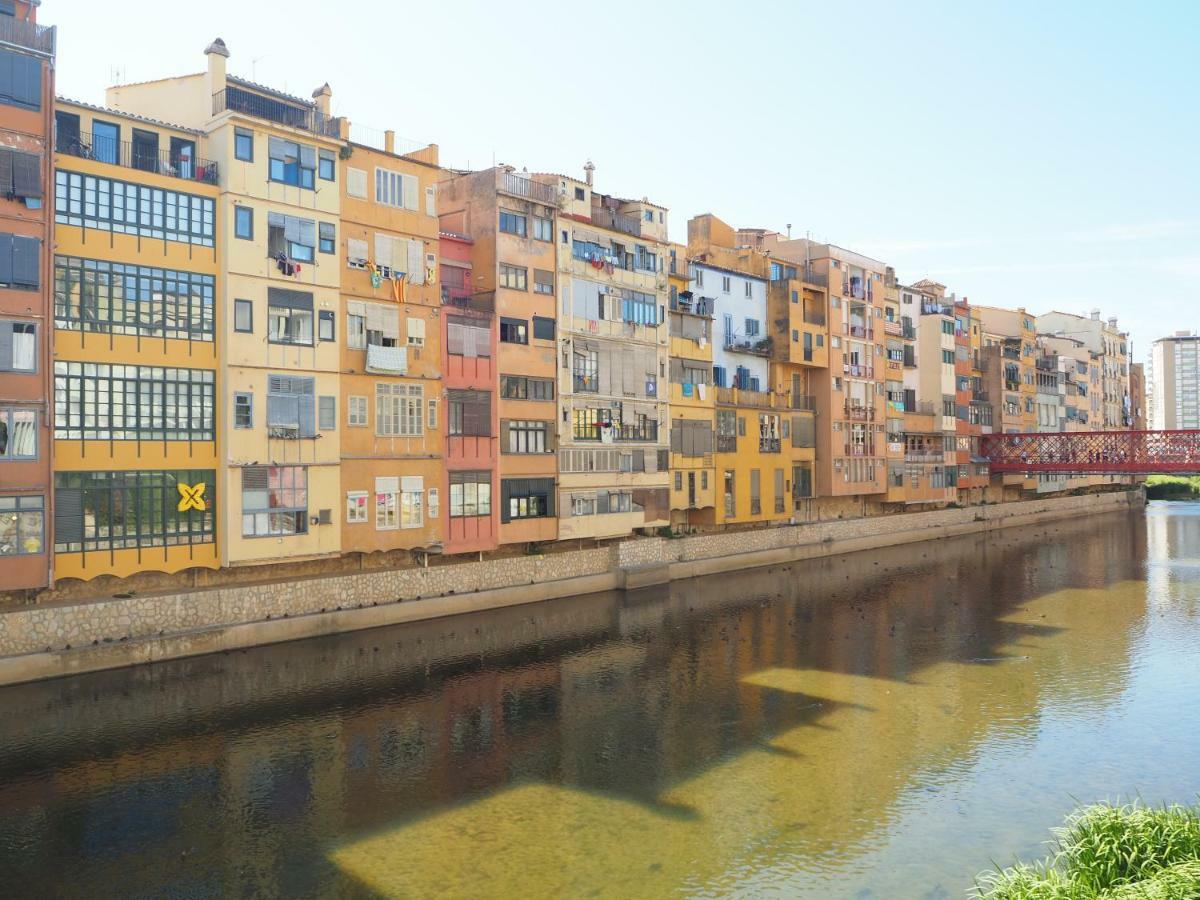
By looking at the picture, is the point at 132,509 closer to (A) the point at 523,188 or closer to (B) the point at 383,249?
(B) the point at 383,249

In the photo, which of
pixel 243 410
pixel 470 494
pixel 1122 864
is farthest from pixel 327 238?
pixel 1122 864

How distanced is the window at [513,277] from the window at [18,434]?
71.7ft

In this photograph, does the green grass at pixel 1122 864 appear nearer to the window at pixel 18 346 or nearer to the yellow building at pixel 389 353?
the yellow building at pixel 389 353

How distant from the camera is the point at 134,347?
33.7 m

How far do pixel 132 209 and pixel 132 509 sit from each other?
10.5 metres

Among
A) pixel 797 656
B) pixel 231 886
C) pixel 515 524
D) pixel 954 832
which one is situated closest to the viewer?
pixel 231 886

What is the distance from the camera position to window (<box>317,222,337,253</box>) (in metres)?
39.0

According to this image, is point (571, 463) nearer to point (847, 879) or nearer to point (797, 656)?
point (797, 656)

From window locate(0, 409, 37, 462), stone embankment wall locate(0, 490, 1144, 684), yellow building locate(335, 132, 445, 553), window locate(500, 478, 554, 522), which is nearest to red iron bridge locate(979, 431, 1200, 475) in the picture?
stone embankment wall locate(0, 490, 1144, 684)

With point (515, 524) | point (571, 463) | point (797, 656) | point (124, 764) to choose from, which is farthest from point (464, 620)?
point (124, 764)

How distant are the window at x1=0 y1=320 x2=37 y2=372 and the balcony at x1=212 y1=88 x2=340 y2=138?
11159 millimetres

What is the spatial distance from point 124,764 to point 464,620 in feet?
60.6

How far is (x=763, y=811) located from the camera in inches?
875

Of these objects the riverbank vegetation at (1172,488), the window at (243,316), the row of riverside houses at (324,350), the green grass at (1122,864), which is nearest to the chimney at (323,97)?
the row of riverside houses at (324,350)
